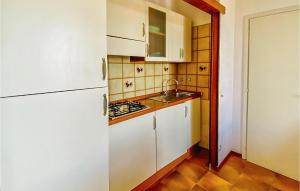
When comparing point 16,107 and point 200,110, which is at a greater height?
point 16,107

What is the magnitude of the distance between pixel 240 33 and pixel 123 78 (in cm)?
163

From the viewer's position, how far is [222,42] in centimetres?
214

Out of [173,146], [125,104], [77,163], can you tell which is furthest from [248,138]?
[77,163]

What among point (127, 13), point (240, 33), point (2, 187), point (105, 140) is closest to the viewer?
point (2, 187)

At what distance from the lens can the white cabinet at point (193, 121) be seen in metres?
2.44

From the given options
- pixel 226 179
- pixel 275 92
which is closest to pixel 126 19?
pixel 275 92

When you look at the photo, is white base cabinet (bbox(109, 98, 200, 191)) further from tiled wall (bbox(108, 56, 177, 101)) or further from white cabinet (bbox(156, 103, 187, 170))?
tiled wall (bbox(108, 56, 177, 101))

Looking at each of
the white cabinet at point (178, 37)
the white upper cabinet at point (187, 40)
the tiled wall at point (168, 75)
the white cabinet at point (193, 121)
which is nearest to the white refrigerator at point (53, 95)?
the tiled wall at point (168, 75)

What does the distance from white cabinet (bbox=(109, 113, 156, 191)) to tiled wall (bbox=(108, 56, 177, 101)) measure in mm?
521

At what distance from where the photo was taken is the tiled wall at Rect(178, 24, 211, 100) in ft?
8.41

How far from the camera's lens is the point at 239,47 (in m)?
2.40

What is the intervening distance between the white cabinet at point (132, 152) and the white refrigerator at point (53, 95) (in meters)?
0.32

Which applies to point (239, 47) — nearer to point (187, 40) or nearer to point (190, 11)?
point (187, 40)

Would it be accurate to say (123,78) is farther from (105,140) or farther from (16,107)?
(16,107)
